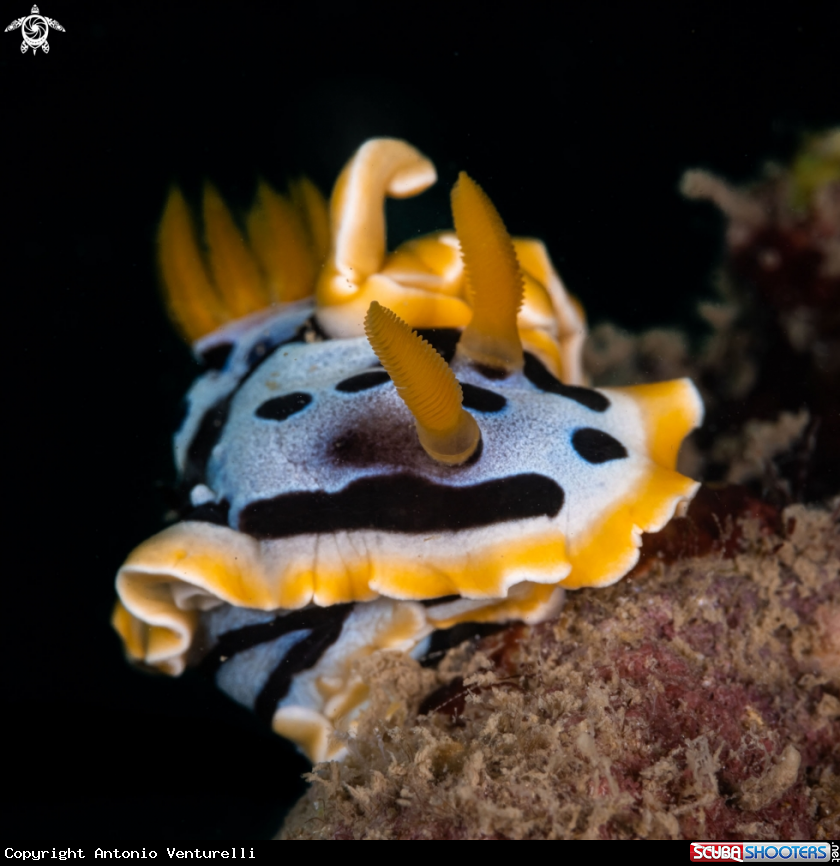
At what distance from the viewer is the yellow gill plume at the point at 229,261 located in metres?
3.47

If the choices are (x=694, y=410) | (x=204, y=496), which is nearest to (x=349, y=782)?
(x=204, y=496)

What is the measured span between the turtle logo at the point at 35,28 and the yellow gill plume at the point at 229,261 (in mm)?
1683

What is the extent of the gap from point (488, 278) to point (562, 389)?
1.79 feet

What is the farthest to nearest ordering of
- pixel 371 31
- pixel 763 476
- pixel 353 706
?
pixel 371 31
pixel 763 476
pixel 353 706

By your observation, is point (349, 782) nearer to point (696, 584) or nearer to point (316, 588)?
point (316, 588)

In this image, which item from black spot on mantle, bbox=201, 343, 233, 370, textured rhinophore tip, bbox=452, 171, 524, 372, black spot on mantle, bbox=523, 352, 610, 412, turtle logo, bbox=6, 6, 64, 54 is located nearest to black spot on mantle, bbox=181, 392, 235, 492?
black spot on mantle, bbox=201, 343, 233, 370

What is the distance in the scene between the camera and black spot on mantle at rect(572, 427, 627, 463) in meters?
2.36

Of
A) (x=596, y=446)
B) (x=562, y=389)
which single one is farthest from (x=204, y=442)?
(x=596, y=446)

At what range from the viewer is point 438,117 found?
17.3 feet

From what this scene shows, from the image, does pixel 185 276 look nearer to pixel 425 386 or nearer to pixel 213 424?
pixel 213 424

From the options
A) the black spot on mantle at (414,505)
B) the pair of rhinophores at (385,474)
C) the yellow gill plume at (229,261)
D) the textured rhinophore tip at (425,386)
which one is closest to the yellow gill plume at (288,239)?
the yellow gill plume at (229,261)

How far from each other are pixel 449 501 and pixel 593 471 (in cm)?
50

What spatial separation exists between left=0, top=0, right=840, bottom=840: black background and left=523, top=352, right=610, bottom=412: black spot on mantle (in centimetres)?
102

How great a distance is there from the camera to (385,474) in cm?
238
